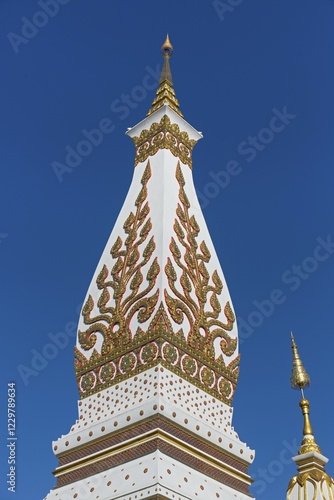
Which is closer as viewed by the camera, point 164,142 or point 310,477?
point 310,477

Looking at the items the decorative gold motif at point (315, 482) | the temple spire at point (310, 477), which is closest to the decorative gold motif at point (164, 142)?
the temple spire at point (310, 477)

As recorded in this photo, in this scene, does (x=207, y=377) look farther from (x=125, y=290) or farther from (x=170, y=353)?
(x=125, y=290)

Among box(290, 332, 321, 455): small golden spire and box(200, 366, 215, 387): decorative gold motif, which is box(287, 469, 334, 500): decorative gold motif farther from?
box(200, 366, 215, 387): decorative gold motif

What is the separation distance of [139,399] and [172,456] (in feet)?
2.55

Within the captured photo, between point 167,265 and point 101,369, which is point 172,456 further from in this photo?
point 167,265

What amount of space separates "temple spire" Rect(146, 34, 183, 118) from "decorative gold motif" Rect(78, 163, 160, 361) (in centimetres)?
181

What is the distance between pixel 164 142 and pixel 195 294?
2673 mm

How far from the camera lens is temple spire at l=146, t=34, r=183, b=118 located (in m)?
11.6

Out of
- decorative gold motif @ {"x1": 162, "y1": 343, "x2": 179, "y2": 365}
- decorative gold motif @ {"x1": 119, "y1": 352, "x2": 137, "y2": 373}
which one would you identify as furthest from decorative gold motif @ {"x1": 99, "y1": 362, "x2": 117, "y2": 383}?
decorative gold motif @ {"x1": 162, "y1": 343, "x2": 179, "y2": 365}

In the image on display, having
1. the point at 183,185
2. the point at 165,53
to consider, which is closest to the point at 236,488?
the point at 183,185

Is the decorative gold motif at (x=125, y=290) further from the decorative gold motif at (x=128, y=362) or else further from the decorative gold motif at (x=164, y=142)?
the decorative gold motif at (x=164, y=142)

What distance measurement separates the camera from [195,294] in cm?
956

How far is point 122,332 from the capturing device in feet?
29.9

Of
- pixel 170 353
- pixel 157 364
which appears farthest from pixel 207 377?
pixel 157 364
